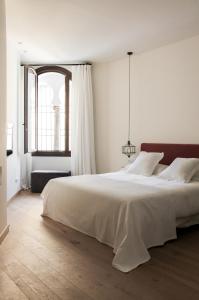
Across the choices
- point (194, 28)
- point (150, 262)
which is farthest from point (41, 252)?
point (194, 28)

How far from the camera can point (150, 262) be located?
2.62 meters

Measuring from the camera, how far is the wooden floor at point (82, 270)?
2.09 m

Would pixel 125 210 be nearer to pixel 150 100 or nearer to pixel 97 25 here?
pixel 97 25

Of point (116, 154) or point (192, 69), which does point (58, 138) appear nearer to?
point (116, 154)

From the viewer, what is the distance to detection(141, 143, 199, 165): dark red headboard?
13.9 feet

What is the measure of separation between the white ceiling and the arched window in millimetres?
968

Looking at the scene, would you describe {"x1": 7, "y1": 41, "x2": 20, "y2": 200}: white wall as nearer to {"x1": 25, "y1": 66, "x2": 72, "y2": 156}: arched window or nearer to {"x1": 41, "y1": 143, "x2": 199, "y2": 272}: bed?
{"x1": 25, "y1": 66, "x2": 72, "y2": 156}: arched window

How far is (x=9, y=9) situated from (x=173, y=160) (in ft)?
10.3

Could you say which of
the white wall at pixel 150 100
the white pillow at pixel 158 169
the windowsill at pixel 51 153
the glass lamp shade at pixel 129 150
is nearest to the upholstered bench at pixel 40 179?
the windowsill at pixel 51 153

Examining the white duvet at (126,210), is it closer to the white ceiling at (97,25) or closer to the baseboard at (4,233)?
the baseboard at (4,233)

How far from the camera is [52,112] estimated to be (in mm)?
6379

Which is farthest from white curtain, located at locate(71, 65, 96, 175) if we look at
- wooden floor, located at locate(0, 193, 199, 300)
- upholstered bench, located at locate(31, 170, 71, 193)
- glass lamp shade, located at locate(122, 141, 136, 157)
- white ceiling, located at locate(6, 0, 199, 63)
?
wooden floor, located at locate(0, 193, 199, 300)

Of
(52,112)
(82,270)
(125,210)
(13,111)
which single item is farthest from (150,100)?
(82,270)

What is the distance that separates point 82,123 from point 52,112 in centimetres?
92
